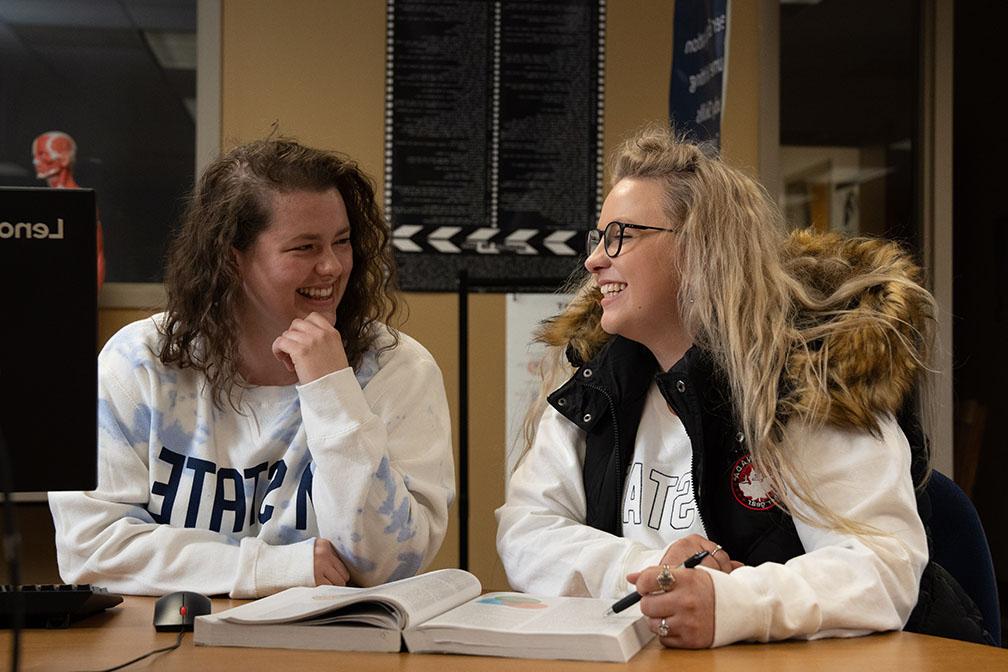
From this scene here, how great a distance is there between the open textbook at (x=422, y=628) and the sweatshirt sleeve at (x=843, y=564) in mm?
135

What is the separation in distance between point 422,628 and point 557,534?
629 millimetres

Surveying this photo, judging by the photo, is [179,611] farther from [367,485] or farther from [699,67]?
[699,67]

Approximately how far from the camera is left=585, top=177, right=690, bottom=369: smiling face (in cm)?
196

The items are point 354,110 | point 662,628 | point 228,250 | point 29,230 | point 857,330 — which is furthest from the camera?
point 354,110

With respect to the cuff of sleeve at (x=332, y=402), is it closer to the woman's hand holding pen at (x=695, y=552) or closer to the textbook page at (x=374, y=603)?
the textbook page at (x=374, y=603)

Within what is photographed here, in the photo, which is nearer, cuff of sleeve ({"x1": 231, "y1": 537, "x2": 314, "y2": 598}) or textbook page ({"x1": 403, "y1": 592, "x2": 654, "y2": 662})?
textbook page ({"x1": 403, "y1": 592, "x2": 654, "y2": 662})

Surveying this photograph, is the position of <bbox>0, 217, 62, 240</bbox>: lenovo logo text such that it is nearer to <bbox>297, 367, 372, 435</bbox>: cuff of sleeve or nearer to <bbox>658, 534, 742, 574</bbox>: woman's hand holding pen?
<bbox>297, 367, 372, 435</bbox>: cuff of sleeve

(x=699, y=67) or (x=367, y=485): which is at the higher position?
(x=699, y=67)

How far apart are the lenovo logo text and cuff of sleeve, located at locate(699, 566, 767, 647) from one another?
0.81m

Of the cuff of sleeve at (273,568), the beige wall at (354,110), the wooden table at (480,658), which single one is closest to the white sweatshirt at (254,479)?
the cuff of sleeve at (273,568)

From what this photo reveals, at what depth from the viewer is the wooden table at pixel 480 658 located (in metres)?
1.16

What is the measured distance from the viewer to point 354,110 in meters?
3.84

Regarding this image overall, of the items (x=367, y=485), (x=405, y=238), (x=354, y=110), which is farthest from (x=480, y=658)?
(x=354, y=110)

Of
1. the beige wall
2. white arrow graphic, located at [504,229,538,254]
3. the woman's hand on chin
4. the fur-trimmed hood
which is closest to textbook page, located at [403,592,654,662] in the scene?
the fur-trimmed hood
